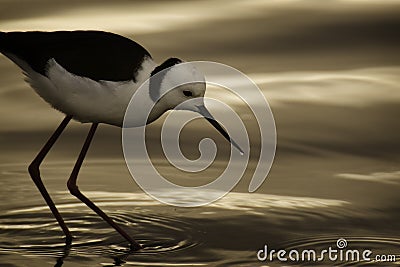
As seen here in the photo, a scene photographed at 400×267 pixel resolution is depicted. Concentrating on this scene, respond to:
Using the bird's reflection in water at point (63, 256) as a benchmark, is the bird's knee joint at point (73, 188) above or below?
above

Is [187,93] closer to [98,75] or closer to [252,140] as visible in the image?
[98,75]

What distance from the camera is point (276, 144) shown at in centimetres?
732

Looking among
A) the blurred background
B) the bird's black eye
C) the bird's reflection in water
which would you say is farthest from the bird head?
the bird's reflection in water

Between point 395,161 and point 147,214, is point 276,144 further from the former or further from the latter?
point 147,214

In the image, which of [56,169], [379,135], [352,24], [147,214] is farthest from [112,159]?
[352,24]

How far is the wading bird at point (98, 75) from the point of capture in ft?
19.3

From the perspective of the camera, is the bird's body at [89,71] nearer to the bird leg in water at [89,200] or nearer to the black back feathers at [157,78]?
the black back feathers at [157,78]

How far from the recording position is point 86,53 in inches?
233

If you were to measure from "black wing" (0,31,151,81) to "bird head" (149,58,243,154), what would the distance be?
4.5 inches

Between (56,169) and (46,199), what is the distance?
78 cm

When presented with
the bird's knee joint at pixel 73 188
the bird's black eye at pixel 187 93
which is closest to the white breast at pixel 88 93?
the bird's black eye at pixel 187 93

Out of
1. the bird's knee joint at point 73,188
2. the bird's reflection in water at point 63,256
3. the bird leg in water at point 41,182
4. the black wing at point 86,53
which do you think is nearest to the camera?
the bird's reflection in water at point 63,256

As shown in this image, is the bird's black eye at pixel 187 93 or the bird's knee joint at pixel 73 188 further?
the bird's knee joint at pixel 73 188

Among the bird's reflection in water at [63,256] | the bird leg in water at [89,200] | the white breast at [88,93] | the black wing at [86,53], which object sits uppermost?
the black wing at [86,53]
